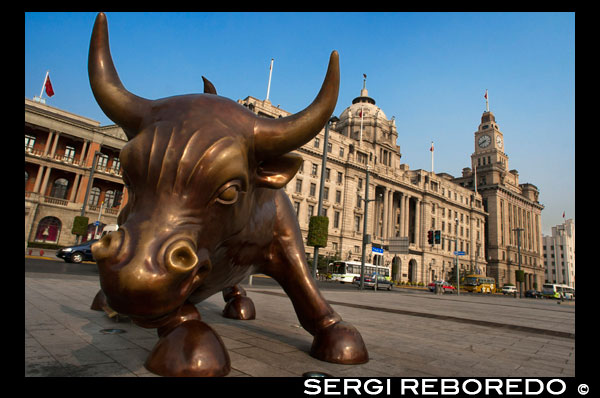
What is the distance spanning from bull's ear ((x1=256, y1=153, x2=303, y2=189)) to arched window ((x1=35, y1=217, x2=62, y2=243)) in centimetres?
3655

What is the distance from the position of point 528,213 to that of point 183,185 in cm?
9434

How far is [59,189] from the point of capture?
33031mm

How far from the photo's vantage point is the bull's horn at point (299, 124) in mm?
1839

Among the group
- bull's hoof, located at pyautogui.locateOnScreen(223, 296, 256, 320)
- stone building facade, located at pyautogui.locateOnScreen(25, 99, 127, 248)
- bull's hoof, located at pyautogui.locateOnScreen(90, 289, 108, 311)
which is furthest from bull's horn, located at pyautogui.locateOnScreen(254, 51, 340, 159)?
stone building facade, located at pyautogui.locateOnScreen(25, 99, 127, 248)

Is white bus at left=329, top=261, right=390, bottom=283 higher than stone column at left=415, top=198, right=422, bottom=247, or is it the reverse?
stone column at left=415, top=198, right=422, bottom=247

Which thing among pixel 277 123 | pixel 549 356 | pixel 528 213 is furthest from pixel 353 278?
pixel 528 213

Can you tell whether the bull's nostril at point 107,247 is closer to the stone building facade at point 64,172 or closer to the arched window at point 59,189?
the stone building facade at point 64,172

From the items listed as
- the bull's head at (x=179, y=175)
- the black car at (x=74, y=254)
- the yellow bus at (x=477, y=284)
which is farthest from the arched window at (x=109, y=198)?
the yellow bus at (x=477, y=284)

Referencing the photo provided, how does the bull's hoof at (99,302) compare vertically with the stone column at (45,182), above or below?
below

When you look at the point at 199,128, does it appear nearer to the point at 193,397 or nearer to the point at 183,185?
the point at 183,185

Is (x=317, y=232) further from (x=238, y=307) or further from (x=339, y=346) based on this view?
(x=339, y=346)

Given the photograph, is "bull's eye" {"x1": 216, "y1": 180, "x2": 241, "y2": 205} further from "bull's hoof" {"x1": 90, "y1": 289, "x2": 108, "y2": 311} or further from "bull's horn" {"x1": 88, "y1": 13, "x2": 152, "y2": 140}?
"bull's hoof" {"x1": 90, "y1": 289, "x2": 108, "y2": 311}

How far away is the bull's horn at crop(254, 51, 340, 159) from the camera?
1.84 meters

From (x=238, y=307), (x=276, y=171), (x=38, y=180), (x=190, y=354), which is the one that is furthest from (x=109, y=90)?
(x=38, y=180)
